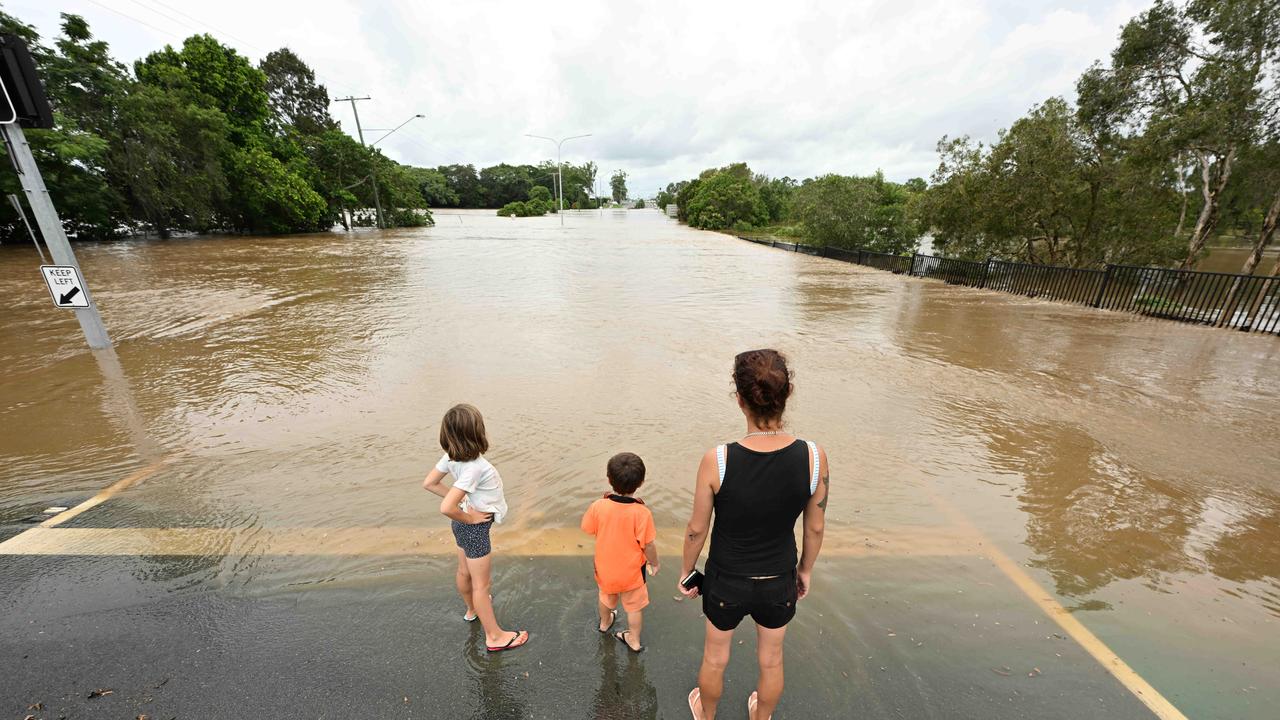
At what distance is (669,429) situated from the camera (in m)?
5.05

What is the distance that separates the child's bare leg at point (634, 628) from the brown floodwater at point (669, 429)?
0.93 m

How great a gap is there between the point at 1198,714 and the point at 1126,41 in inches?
979

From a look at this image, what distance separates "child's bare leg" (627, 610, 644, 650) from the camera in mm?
2333

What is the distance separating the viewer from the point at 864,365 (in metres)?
7.45

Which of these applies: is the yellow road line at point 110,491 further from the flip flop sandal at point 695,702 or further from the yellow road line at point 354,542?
the flip flop sandal at point 695,702

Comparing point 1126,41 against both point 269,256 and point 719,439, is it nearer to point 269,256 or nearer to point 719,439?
point 719,439

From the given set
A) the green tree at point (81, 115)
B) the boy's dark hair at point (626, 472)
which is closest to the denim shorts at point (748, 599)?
the boy's dark hair at point (626, 472)

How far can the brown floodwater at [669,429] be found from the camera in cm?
309

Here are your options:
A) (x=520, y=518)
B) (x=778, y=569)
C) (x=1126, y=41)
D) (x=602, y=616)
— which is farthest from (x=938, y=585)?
(x=1126, y=41)

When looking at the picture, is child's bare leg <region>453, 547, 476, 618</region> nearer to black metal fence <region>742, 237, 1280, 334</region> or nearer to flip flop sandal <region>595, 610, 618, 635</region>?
flip flop sandal <region>595, 610, 618, 635</region>

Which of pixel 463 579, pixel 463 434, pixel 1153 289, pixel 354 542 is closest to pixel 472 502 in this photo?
pixel 463 434

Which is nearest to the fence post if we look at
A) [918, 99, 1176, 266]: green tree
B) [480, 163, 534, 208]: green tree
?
[918, 99, 1176, 266]: green tree

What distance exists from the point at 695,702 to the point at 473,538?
1.22 m

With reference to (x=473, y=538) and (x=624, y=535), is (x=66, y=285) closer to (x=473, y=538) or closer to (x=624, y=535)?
(x=473, y=538)
